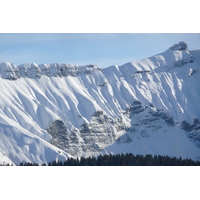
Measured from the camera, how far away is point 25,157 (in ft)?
570

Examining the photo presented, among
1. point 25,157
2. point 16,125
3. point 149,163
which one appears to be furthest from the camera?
point 16,125

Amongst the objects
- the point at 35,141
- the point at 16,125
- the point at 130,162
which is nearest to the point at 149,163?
the point at 130,162

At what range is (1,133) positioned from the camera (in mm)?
183250

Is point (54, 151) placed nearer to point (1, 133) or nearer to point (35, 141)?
point (35, 141)

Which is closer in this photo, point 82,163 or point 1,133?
point 82,163

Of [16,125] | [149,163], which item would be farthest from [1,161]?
[149,163]

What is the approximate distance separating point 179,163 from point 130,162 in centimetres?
1340

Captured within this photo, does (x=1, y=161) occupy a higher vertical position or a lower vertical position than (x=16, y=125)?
lower
